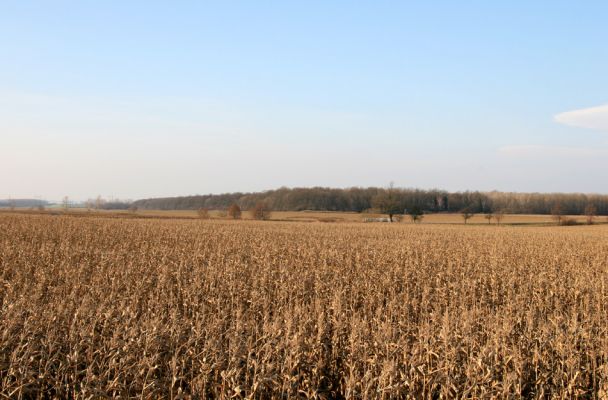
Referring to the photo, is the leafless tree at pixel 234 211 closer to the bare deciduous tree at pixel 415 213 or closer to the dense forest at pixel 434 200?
the bare deciduous tree at pixel 415 213

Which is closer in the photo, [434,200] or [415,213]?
[415,213]

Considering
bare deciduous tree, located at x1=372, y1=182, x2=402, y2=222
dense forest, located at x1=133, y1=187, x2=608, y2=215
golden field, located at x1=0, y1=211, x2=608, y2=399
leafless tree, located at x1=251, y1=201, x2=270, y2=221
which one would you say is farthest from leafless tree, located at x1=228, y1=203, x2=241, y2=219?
golden field, located at x1=0, y1=211, x2=608, y2=399

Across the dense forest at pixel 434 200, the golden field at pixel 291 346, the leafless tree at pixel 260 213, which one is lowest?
the golden field at pixel 291 346

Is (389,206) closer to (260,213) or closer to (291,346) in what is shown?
(260,213)

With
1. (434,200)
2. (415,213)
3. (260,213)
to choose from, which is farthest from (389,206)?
(434,200)

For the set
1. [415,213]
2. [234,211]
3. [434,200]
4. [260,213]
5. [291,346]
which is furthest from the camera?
[434,200]

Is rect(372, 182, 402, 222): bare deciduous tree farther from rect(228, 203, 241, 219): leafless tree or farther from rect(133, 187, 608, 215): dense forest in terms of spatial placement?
rect(133, 187, 608, 215): dense forest

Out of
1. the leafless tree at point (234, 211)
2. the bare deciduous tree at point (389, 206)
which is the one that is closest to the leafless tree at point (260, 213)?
the leafless tree at point (234, 211)

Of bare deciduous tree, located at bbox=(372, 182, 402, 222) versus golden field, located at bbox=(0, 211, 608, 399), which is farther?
bare deciduous tree, located at bbox=(372, 182, 402, 222)

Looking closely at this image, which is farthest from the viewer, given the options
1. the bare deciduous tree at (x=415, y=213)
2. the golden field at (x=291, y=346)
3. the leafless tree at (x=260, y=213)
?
the leafless tree at (x=260, y=213)

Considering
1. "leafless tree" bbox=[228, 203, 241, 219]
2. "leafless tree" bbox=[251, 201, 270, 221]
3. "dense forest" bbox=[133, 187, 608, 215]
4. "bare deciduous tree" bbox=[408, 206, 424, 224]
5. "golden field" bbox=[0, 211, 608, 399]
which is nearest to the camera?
"golden field" bbox=[0, 211, 608, 399]

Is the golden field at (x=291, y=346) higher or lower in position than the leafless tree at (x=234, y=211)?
lower

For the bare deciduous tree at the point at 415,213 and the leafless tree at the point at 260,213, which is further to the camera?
the leafless tree at the point at 260,213

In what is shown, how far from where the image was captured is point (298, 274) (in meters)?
13.1
